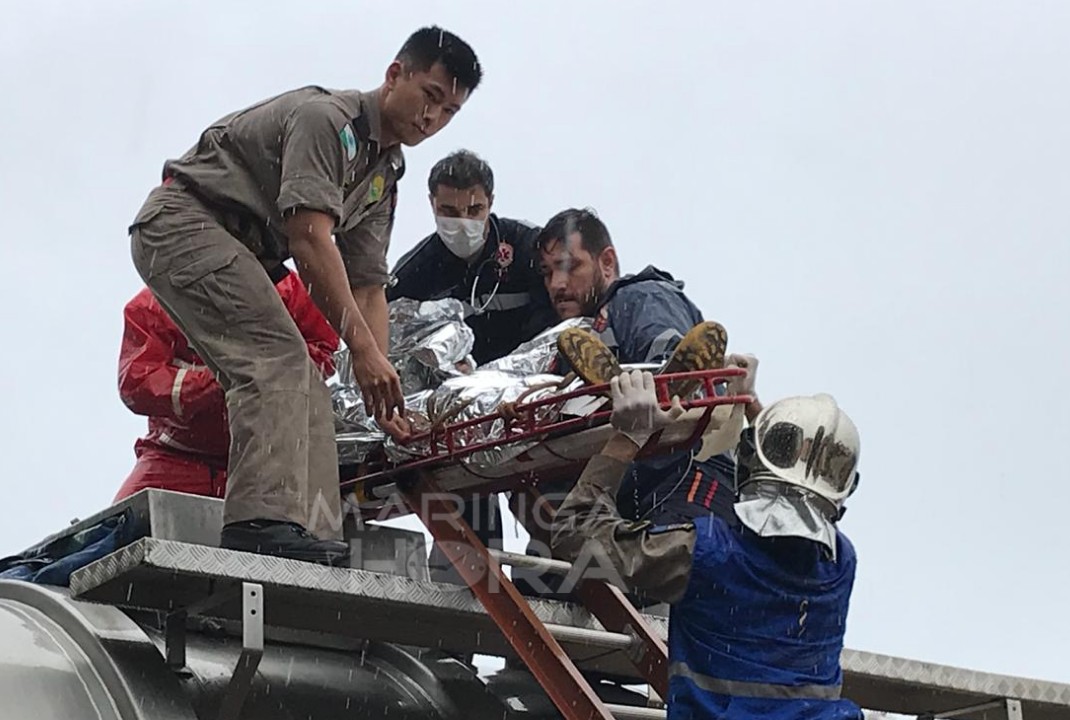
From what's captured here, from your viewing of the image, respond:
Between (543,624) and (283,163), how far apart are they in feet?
5.38

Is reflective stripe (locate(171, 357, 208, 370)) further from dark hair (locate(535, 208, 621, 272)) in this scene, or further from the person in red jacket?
dark hair (locate(535, 208, 621, 272))

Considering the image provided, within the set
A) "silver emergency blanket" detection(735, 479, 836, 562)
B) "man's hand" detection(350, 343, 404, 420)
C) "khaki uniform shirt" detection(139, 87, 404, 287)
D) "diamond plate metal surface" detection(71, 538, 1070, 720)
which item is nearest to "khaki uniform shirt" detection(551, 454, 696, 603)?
"silver emergency blanket" detection(735, 479, 836, 562)

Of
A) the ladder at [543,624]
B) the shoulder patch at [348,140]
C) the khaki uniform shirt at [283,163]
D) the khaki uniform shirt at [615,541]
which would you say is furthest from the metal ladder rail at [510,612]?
the shoulder patch at [348,140]

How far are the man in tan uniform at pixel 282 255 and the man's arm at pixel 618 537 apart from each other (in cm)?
74

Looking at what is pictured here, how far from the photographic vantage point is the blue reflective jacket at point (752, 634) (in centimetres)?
416

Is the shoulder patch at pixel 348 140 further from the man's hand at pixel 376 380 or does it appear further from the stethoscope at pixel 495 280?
the stethoscope at pixel 495 280

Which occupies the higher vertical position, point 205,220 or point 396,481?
point 205,220

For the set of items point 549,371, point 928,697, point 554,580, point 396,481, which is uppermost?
point 549,371

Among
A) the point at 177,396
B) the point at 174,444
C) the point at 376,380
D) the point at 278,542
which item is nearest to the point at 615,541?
the point at 278,542

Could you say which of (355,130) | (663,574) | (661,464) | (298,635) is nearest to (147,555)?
(298,635)

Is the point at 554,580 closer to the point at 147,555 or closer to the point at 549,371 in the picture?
the point at 549,371

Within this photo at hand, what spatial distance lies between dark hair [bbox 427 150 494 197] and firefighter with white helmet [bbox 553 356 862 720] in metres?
2.47

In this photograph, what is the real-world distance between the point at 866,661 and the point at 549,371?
1463 mm

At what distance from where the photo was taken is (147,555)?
4113 mm
